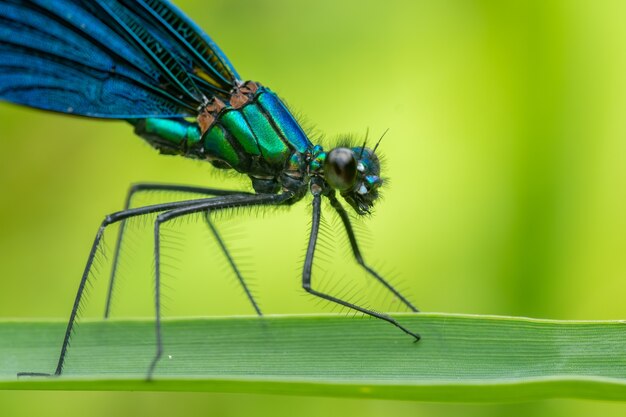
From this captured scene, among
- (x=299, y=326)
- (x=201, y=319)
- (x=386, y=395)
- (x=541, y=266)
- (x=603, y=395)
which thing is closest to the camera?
(x=603, y=395)

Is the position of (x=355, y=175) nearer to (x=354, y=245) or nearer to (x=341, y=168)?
(x=341, y=168)

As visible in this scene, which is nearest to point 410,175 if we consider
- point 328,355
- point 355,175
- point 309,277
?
point 355,175

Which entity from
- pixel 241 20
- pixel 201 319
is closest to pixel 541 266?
pixel 201 319

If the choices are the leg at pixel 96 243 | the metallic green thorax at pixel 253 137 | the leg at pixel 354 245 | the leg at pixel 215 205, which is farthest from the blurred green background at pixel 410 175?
the leg at pixel 96 243

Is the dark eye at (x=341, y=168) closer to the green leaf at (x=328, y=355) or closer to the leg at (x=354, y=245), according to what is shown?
the leg at (x=354, y=245)

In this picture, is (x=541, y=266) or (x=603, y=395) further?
(x=541, y=266)

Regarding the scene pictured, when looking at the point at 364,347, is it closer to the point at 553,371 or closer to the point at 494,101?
the point at 553,371
